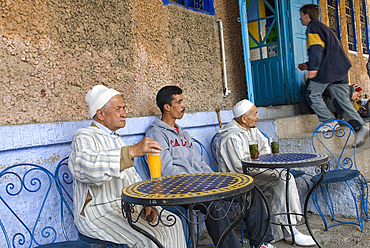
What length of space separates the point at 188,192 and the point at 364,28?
9642mm

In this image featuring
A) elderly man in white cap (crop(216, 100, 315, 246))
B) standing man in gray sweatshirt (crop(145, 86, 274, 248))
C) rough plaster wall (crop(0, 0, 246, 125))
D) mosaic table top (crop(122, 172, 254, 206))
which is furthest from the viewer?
elderly man in white cap (crop(216, 100, 315, 246))

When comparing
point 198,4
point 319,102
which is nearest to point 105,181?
point 198,4

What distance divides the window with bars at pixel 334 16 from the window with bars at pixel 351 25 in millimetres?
856

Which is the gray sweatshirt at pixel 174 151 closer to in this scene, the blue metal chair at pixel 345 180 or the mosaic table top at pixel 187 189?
the mosaic table top at pixel 187 189

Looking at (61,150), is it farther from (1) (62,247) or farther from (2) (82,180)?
(1) (62,247)

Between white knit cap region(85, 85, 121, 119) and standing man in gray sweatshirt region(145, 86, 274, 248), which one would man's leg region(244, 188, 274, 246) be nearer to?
standing man in gray sweatshirt region(145, 86, 274, 248)

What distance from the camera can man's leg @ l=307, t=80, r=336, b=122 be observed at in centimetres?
443

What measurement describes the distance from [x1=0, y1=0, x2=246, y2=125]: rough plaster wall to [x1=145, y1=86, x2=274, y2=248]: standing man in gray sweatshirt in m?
0.44

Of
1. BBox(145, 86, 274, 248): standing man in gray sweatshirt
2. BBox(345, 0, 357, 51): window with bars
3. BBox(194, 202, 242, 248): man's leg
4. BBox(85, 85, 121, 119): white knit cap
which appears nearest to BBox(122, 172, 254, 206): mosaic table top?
BBox(194, 202, 242, 248): man's leg

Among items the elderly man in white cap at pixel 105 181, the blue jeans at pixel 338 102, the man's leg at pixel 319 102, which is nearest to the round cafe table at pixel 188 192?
the elderly man in white cap at pixel 105 181

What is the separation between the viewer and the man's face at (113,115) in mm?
2236

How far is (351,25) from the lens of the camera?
8.46 meters

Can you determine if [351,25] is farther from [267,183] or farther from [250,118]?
[267,183]

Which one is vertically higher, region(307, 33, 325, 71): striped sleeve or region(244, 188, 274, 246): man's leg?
region(307, 33, 325, 71): striped sleeve
